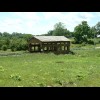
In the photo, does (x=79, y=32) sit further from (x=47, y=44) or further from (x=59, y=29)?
(x=47, y=44)

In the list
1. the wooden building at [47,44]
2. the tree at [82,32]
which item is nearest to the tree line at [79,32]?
the tree at [82,32]

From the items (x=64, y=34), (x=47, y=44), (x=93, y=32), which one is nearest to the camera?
(x=47, y=44)

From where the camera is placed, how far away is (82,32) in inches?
632

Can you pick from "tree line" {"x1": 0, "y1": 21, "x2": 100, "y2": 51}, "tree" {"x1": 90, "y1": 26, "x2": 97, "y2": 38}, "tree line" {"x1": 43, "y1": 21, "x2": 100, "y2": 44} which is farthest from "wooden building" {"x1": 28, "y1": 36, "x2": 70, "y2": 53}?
"tree" {"x1": 90, "y1": 26, "x2": 97, "y2": 38}

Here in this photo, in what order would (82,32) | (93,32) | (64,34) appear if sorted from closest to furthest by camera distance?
(64,34) < (82,32) < (93,32)

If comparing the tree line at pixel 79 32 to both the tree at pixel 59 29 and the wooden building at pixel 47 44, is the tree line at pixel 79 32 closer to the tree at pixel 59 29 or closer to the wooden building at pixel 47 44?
the tree at pixel 59 29

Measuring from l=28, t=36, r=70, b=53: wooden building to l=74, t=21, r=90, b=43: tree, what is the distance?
2208 mm

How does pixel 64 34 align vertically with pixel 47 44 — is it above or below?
above

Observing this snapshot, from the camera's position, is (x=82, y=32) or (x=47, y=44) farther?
(x=82, y=32)

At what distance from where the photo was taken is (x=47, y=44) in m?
12.4

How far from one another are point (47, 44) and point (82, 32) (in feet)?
14.8

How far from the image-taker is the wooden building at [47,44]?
1195 centimetres

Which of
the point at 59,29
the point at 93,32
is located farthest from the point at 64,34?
the point at 93,32
